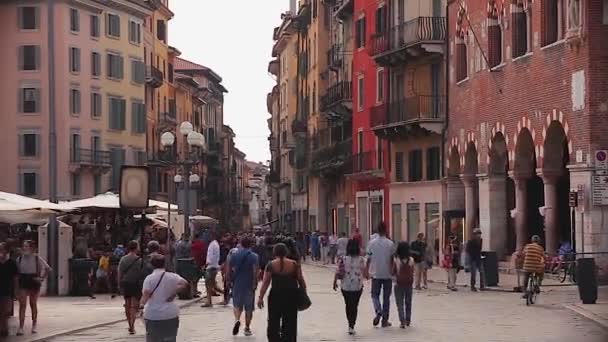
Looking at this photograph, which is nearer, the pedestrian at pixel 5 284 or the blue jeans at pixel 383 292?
the pedestrian at pixel 5 284

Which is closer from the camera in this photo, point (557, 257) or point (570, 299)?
point (570, 299)

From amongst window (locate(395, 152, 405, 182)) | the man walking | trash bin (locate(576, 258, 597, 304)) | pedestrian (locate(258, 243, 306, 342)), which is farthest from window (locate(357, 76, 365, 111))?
pedestrian (locate(258, 243, 306, 342))

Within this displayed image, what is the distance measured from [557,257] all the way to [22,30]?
164 feet

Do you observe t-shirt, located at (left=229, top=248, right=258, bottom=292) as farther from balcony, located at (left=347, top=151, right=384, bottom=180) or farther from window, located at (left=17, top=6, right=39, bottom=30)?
window, located at (left=17, top=6, right=39, bottom=30)

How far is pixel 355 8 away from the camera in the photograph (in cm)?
7256

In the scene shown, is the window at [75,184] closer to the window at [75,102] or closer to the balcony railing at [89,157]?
the balcony railing at [89,157]

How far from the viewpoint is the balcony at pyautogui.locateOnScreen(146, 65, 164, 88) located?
95438mm

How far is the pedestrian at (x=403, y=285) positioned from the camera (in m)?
24.8

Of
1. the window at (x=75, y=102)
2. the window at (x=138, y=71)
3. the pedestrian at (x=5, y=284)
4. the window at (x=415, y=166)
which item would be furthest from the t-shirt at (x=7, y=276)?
the window at (x=138, y=71)

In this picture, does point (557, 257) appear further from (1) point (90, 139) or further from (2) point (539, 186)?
(1) point (90, 139)

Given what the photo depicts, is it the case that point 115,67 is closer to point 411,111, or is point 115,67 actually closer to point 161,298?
point 411,111

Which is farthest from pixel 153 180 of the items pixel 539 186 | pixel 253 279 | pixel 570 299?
pixel 253 279

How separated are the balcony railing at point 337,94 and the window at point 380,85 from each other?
29.6 feet

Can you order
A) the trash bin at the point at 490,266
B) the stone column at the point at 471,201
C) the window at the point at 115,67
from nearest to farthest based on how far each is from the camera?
the trash bin at the point at 490,266, the stone column at the point at 471,201, the window at the point at 115,67
